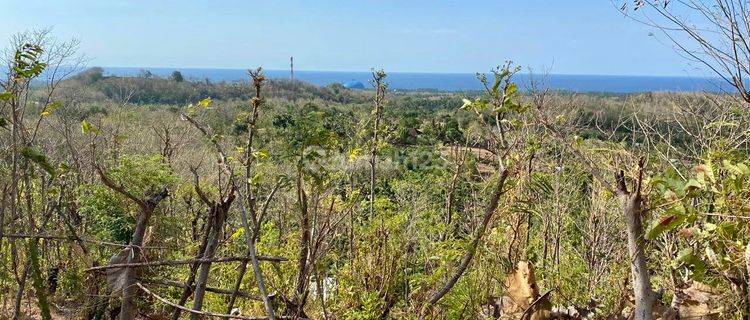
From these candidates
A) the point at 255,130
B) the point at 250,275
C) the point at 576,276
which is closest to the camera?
the point at 255,130

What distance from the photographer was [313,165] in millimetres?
1735

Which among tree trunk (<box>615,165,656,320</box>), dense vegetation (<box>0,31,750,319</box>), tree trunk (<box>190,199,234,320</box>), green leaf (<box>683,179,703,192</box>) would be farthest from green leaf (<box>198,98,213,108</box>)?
green leaf (<box>683,179,703,192</box>)

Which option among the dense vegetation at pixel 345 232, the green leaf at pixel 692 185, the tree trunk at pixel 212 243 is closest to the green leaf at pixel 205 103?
the dense vegetation at pixel 345 232

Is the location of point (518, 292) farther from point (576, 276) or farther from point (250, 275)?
point (576, 276)

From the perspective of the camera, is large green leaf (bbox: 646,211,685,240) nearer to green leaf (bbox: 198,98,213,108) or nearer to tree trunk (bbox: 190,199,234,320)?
tree trunk (bbox: 190,199,234,320)

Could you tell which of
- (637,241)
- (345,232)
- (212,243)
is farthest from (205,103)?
(345,232)

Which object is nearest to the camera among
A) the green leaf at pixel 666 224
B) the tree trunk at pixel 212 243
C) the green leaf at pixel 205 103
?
the green leaf at pixel 666 224

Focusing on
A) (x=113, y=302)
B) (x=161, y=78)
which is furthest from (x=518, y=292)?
(x=161, y=78)

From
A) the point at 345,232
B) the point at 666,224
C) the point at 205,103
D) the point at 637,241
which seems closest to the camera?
the point at 666,224

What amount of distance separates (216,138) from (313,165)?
34 centimetres

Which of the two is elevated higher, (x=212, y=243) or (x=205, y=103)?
(x=205, y=103)

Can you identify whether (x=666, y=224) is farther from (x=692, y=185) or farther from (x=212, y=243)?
(x=212, y=243)

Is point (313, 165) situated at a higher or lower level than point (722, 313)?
higher

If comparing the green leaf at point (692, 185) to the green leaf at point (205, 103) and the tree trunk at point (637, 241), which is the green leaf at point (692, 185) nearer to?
the tree trunk at point (637, 241)
